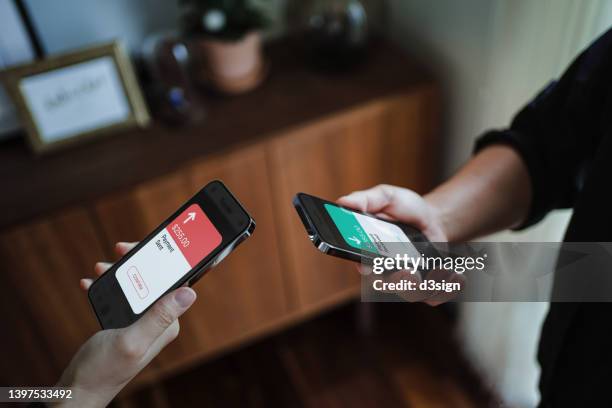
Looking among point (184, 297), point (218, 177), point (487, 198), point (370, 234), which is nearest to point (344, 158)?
point (218, 177)

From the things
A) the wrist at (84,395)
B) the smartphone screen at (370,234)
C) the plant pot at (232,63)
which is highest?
the plant pot at (232,63)

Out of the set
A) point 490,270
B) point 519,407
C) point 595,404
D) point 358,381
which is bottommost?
point 358,381

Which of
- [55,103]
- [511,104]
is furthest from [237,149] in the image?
[511,104]

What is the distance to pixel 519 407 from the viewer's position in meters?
1.25

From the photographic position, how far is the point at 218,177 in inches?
46.6

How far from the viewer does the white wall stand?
98cm

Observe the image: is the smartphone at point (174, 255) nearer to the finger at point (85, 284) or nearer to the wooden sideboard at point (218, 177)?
the finger at point (85, 284)

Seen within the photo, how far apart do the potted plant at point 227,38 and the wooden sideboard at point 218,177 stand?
5 centimetres

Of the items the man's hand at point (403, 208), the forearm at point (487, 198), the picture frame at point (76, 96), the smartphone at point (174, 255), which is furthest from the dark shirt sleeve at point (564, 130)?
the picture frame at point (76, 96)

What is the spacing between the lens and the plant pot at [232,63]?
1.24m

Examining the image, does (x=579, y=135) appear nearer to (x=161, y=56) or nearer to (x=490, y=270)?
(x=490, y=270)

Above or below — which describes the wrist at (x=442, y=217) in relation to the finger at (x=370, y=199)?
below

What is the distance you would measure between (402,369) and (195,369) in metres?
0.60

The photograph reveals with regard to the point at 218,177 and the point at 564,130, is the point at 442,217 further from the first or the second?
the point at 218,177
